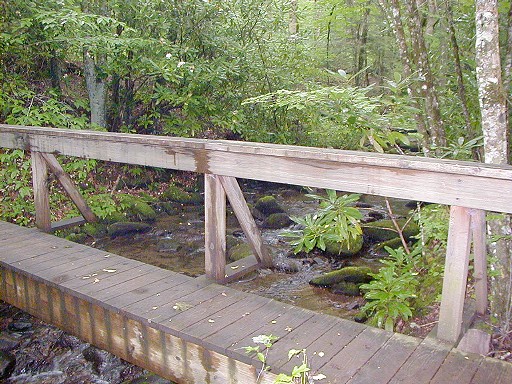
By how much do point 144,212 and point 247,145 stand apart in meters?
5.65

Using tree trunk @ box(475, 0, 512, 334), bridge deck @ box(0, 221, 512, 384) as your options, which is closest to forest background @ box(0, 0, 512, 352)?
tree trunk @ box(475, 0, 512, 334)

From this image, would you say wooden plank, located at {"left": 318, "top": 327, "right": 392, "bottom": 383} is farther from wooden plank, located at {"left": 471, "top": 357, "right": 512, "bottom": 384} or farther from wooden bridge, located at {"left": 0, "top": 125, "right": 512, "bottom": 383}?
wooden plank, located at {"left": 471, "top": 357, "right": 512, "bottom": 384}

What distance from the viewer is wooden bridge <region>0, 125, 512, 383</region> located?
2723 millimetres

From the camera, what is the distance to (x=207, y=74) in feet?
29.6

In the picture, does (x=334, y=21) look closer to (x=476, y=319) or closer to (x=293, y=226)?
(x=293, y=226)

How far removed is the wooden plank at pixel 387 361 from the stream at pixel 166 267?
7.08 feet

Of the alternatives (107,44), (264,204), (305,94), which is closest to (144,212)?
(264,204)

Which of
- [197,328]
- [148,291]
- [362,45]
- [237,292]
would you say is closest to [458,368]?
[197,328]

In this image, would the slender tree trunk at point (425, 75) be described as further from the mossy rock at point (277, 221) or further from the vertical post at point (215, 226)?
the mossy rock at point (277, 221)

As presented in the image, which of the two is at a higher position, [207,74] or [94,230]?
[207,74]

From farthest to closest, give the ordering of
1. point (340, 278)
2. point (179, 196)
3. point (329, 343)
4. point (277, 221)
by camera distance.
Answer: point (179, 196) → point (277, 221) → point (340, 278) → point (329, 343)

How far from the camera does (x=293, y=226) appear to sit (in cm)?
875

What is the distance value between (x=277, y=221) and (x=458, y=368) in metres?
6.12

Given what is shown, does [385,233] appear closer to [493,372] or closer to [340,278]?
[340,278]
